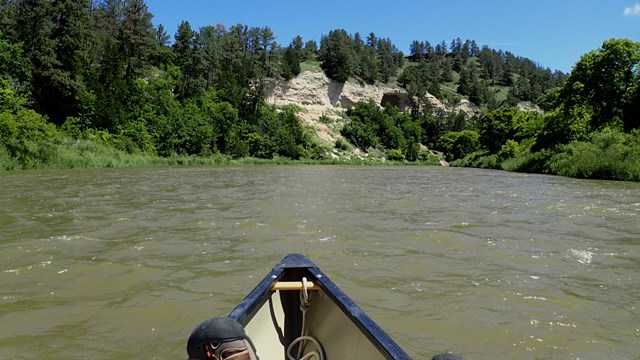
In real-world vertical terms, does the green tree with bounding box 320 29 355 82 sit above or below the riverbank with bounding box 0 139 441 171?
above

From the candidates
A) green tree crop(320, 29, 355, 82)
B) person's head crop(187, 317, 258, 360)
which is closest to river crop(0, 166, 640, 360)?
person's head crop(187, 317, 258, 360)

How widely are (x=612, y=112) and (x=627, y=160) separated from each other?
40.0ft

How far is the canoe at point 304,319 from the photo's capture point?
108 inches

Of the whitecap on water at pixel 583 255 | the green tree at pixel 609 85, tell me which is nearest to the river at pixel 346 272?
the whitecap on water at pixel 583 255

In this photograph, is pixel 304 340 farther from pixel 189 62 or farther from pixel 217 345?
pixel 189 62

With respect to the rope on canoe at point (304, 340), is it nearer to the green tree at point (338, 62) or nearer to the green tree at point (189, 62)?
the green tree at point (189, 62)

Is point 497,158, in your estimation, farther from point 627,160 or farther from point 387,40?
point 387,40

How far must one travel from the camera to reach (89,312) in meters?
4.42

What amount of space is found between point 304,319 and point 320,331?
0.23 metres

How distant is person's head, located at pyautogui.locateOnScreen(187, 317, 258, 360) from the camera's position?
195 cm

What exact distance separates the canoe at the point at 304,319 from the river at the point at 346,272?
100cm

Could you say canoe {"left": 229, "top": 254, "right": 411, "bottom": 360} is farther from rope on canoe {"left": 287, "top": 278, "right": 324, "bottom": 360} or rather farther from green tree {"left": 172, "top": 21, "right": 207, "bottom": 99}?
green tree {"left": 172, "top": 21, "right": 207, "bottom": 99}

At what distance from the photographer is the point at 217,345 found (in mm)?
1958

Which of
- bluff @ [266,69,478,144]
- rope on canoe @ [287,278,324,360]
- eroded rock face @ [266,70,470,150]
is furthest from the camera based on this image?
bluff @ [266,69,478,144]
